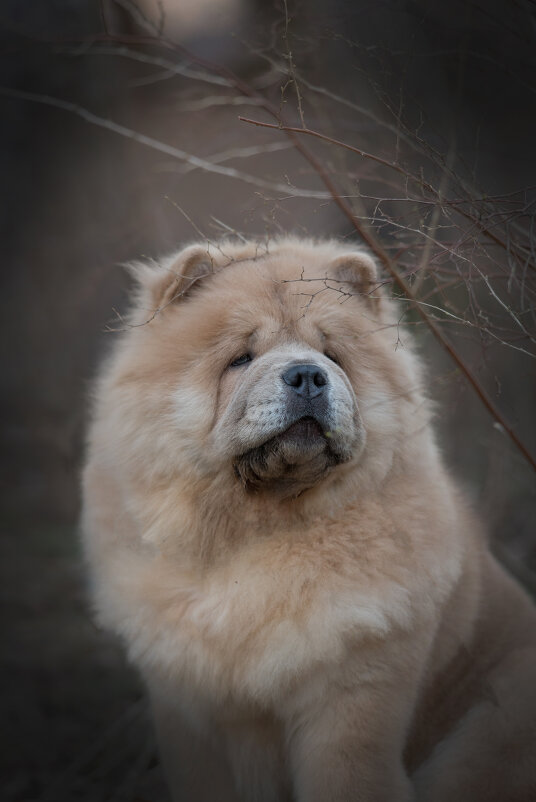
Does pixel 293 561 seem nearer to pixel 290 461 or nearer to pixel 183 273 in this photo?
pixel 290 461

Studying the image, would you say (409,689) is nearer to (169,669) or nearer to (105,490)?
(169,669)

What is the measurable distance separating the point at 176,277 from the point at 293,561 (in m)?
1.05

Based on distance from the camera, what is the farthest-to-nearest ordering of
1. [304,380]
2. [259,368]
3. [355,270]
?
[355,270], [259,368], [304,380]

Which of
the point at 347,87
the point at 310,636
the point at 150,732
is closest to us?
the point at 310,636

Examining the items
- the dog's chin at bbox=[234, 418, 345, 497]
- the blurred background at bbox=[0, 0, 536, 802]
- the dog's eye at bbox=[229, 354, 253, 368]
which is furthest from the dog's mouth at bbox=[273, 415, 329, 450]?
the blurred background at bbox=[0, 0, 536, 802]

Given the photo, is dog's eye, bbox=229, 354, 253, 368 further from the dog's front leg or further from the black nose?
the dog's front leg

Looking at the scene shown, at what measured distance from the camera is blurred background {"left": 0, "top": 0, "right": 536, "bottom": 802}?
2.82 metres

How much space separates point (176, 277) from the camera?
8.05 feet

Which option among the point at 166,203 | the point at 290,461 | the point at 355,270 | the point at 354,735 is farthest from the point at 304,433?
the point at 166,203

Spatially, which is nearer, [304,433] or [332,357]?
[304,433]

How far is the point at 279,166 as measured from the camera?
494 cm

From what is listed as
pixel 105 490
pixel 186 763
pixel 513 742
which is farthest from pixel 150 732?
pixel 513 742

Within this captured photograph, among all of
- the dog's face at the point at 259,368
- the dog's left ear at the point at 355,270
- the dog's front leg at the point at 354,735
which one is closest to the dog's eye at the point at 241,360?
the dog's face at the point at 259,368

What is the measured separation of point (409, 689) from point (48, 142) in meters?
4.19
